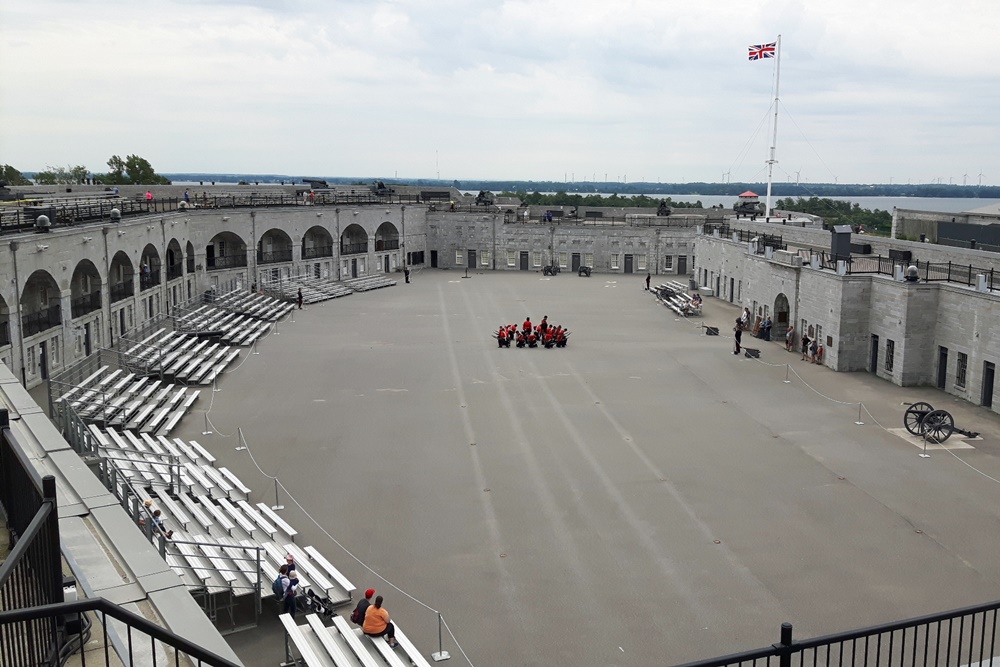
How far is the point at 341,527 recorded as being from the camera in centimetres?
1802

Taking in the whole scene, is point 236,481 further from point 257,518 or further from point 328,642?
point 328,642

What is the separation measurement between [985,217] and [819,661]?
122ft

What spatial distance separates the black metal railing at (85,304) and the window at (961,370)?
31919mm

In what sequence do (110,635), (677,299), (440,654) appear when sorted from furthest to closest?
(677,299), (440,654), (110,635)

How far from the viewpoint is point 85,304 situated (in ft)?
109

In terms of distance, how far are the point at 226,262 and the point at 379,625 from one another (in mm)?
43253

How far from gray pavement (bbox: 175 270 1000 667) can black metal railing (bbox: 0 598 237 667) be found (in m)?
7.57

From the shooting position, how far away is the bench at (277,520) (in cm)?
1709

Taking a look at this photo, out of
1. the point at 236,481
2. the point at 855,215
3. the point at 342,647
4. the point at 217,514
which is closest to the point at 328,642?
the point at 342,647

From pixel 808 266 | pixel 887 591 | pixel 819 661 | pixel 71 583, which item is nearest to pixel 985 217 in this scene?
pixel 808 266

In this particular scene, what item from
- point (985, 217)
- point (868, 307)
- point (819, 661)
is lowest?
point (819, 661)

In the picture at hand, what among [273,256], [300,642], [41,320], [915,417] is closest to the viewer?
[300,642]

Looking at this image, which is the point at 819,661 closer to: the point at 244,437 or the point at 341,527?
the point at 341,527

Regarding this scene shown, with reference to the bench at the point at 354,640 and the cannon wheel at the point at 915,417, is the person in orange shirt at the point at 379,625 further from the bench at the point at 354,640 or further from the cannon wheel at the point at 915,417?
the cannon wheel at the point at 915,417
